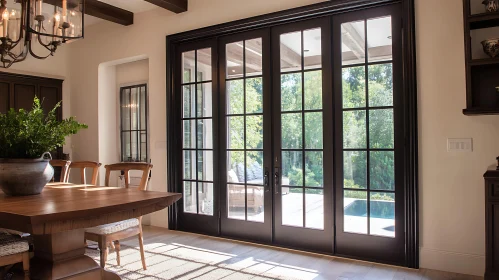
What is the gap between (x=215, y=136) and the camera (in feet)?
14.0

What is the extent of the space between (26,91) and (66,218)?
180 inches

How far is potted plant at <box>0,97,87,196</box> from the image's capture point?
7.41ft

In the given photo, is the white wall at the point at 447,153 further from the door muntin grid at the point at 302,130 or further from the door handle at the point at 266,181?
the door handle at the point at 266,181

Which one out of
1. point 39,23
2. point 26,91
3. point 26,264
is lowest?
point 26,264

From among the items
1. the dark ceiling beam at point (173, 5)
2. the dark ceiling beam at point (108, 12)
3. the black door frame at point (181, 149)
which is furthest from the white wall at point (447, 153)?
the dark ceiling beam at point (108, 12)

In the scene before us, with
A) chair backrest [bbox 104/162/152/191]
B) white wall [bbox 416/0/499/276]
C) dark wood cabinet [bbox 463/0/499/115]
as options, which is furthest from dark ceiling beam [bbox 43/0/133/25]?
dark wood cabinet [bbox 463/0/499/115]

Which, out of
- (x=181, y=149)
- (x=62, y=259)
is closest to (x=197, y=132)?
(x=181, y=149)

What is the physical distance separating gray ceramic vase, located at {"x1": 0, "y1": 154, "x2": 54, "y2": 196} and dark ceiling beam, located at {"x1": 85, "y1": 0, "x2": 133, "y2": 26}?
2933mm

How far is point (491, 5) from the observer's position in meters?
2.67

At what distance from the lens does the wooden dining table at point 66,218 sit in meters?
1.67

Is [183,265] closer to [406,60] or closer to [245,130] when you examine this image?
[245,130]

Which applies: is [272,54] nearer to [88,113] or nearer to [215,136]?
[215,136]

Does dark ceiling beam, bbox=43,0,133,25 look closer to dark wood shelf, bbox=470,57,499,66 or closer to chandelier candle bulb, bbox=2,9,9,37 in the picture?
chandelier candle bulb, bbox=2,9,9,37

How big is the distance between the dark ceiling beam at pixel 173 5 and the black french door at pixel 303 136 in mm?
1344
